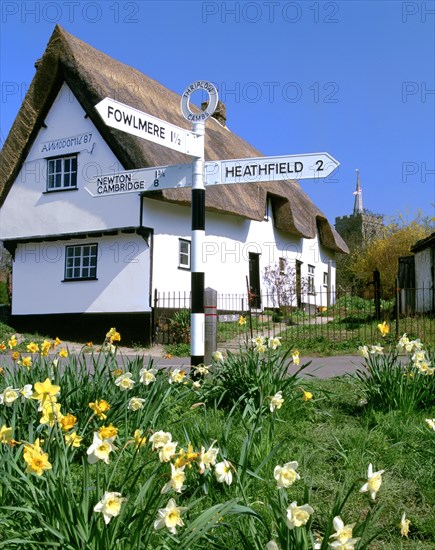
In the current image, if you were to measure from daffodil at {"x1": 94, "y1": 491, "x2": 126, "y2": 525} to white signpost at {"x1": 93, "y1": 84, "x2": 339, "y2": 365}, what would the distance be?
12.5 ft

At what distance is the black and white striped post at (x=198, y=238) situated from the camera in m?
5.92

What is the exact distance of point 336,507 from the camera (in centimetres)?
222

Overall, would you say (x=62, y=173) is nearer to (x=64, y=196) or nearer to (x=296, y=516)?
(x=64, y=196)

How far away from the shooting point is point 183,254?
59.6 feet

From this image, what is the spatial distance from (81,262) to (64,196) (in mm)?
2010

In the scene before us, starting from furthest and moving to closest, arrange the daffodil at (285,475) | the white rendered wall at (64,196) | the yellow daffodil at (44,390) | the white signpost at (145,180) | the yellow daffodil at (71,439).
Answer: the white rendered wall at (64,196) < the white signpost at (145,180) < the yellow daffodil at (71,439) < the yellow daffodil at (44,390) < the daffodil at (285,475)

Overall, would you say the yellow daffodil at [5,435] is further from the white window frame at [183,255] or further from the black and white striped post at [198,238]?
the white window frame at [183,255]

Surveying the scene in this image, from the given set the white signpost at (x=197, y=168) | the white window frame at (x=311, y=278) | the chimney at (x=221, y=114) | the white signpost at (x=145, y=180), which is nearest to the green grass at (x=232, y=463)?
the white signpost at (x=197, y=168)

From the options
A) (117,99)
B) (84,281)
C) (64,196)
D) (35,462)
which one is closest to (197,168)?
(35,462)

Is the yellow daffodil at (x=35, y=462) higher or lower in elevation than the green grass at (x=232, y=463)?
higher

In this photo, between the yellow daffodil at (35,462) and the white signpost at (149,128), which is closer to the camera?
the yellow daffodil at (35,462)

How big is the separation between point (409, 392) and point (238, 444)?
5.41ft

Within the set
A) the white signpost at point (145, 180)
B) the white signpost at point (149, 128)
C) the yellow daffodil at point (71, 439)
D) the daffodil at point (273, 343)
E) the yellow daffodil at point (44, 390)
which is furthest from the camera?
the white signpost at point (145, 180)

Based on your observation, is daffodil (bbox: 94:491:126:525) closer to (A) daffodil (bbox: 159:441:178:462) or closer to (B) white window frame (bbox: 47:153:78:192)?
(A) daffodil (bbox: 159:441:178:462)
